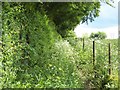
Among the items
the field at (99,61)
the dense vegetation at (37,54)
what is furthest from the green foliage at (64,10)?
the field at (99,61)

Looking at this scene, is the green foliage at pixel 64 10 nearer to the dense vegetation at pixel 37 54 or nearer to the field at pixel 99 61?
the dense vegetation at pixel 37 54

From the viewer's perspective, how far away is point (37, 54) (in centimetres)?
588

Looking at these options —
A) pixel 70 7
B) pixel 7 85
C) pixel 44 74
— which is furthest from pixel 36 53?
pixel 70 7

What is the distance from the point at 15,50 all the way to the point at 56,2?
7.16 ft

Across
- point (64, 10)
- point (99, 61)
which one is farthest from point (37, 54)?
point (99, 61)

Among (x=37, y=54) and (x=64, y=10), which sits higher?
(x=64, y=10)

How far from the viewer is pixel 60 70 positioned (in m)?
6.52

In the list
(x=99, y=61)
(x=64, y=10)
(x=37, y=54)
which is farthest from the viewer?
(x=99, y=61)

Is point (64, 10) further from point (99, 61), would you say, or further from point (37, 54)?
point (99, 61)

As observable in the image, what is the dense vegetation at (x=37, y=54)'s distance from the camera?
479 cm

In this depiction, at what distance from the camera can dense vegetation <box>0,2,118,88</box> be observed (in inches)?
189

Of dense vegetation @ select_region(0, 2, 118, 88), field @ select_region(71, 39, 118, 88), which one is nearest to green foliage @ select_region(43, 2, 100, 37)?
dense vegetation @ select_region(0, 2, 118, 88)

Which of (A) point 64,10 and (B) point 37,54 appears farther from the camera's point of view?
(A) point 64,10

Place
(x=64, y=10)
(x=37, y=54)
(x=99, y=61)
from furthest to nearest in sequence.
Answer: (x=99, y=61) < (x=64, y=10) < (x=37, y=54)
